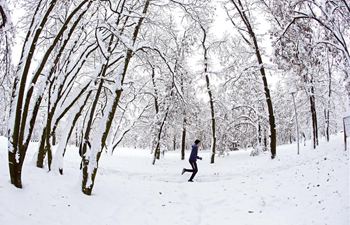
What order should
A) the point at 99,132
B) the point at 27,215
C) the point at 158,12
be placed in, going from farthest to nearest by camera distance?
the point at 158,12 → the point at 99,132 → the point at 27,215

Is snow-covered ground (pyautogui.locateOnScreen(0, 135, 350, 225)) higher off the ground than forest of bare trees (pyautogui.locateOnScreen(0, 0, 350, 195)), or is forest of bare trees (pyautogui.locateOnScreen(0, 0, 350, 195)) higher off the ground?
forest of bare trees (pyautogui.locateOnScreen(0, 0, 350, 195))

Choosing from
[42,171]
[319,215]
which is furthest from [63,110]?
[319,215]

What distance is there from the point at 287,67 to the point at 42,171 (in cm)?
958

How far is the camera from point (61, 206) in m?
7.64

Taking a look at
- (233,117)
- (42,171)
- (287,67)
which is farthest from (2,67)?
(233,117)

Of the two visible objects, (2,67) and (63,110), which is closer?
(2,67)

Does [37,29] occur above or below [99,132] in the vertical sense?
above

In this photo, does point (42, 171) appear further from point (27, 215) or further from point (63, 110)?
point (27, 215)

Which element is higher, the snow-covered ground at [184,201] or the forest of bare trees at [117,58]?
the forest of bare trees at [117,58]

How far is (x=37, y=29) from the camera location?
24.4 feet

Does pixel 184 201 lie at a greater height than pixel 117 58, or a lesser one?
lesser

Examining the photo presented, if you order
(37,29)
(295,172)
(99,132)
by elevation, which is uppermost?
(37,29)

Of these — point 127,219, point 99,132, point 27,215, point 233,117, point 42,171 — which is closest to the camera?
point 27,215

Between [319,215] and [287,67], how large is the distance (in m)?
6.79
